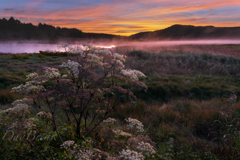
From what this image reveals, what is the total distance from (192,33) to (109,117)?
121977 mm

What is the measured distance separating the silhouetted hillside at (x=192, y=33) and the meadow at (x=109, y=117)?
332 ft

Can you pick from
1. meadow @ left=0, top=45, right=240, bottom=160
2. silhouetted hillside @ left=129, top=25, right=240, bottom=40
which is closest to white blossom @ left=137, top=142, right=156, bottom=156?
meadow @ left=0, top=45, right=240, bottom=160

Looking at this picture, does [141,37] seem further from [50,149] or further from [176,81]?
[50,149]

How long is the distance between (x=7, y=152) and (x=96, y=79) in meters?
2.23

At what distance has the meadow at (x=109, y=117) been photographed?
2.54 m

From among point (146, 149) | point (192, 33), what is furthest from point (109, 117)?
point (192, 33)

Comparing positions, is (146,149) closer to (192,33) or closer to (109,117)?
(109,117)

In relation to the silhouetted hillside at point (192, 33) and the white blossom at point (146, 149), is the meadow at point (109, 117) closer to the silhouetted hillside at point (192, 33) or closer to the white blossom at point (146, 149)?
the white blossom at point (146, 149)

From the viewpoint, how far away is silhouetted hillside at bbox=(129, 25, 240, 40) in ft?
312

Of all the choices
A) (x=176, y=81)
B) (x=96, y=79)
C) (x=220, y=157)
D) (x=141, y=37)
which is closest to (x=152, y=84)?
(x=176, y=81)

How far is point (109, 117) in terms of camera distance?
15.3 feet

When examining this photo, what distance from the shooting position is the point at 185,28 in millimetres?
115188

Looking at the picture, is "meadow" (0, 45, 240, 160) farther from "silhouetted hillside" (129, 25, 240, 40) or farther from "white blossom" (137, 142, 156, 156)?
"silhouetted hillside" (129, 25, 240, 40)

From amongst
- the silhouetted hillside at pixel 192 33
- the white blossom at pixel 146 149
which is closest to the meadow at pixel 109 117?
the white blossom at pixel 146 149
